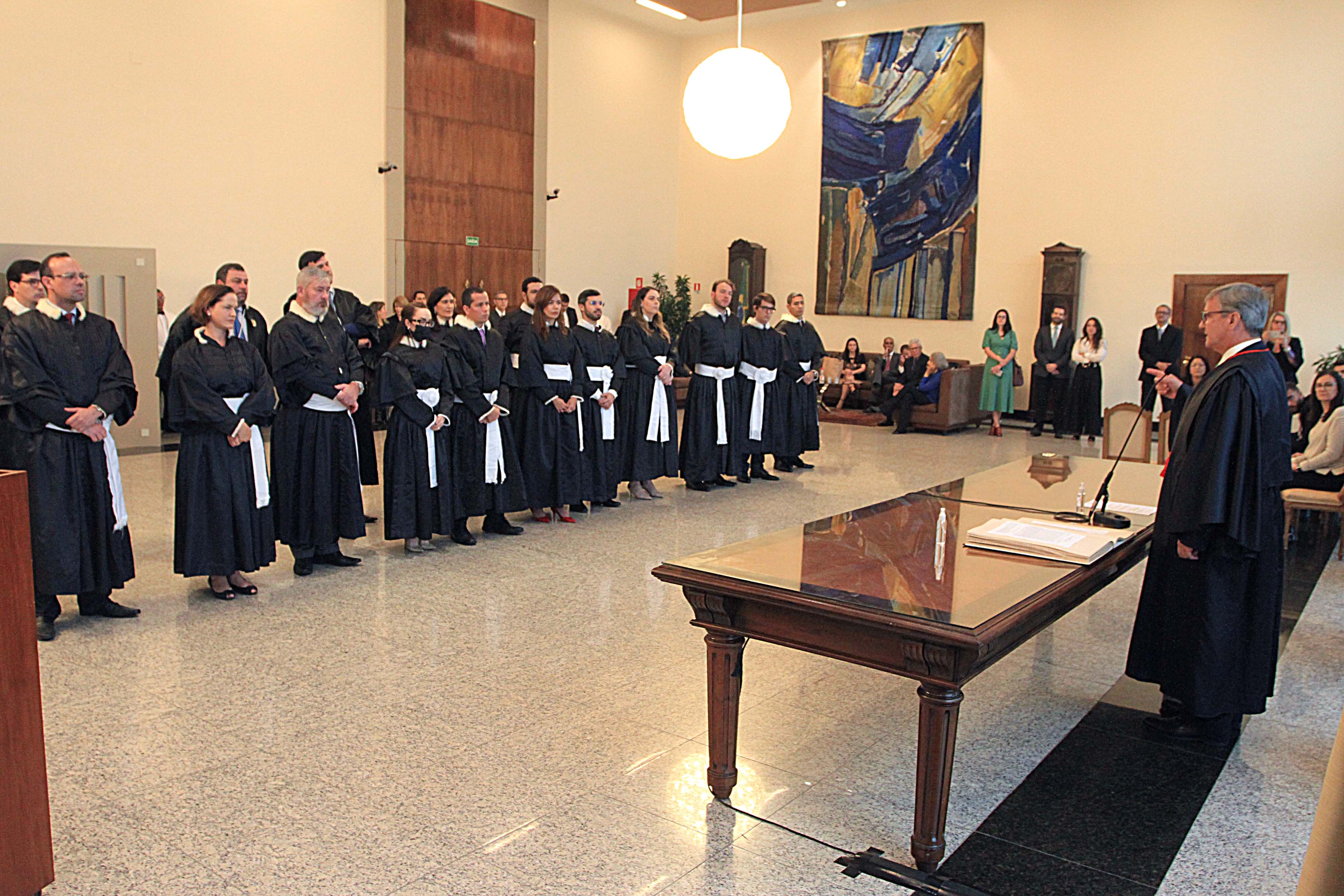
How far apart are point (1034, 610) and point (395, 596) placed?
3.68 metres

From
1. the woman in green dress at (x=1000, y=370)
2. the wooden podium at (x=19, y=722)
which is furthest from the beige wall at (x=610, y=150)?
the wooden podium at (x=19, y=722)

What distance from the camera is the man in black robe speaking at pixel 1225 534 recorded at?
3.72 m

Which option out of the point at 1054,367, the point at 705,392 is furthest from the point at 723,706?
the point at 1054,367

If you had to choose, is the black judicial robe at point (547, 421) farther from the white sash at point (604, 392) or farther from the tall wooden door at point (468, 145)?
the tall wooden door at point (468, 145)

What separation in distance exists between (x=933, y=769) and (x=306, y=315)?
4492 millimetres

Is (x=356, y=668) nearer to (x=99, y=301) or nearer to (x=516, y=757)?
(x=516, y=757)

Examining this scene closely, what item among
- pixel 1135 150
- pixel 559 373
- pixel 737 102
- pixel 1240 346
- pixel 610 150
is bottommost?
pixel 559 373

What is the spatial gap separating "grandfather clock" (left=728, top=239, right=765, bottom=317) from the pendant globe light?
10.3m

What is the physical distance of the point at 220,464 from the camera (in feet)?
17.9

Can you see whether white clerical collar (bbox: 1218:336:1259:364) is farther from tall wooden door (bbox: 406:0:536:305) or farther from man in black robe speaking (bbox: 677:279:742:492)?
tall wooden door (bbox: 406:0:536:305)

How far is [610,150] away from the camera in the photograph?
16.1 metres

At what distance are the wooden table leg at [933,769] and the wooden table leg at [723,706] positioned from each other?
63cm

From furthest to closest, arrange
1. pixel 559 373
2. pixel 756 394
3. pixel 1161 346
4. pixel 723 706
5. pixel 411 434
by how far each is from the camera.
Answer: pixel 1161 346 < pixel 756 394 < pixel 559 373 < pixel 411 434 < pixel 723 706

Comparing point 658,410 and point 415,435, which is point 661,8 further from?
point 415,435
